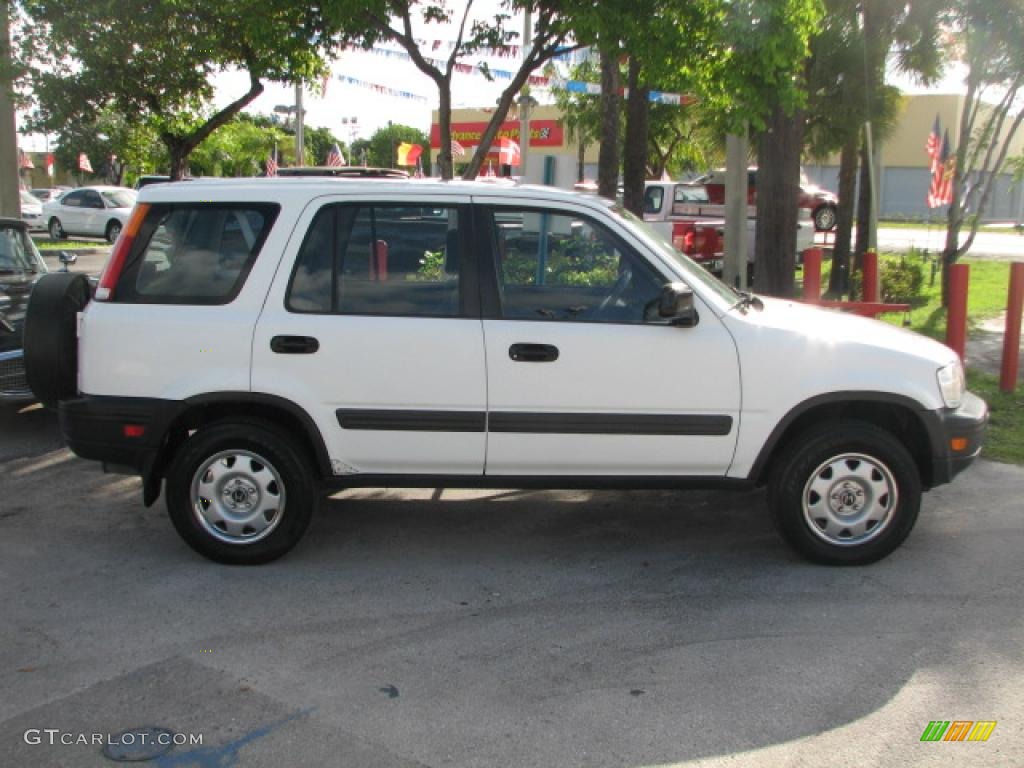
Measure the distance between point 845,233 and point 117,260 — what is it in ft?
43.7

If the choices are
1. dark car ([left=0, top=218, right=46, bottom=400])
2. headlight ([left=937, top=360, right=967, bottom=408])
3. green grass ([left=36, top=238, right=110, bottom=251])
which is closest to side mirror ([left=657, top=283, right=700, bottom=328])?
headlight ([left=937, top=360, right=967, bottom=408])

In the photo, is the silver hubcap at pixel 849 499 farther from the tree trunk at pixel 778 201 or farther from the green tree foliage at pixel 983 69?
the green tree foliage at pixel 983 69

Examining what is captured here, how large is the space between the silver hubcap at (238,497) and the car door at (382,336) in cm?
36

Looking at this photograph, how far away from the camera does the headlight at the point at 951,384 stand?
5074mm

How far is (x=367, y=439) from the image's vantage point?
5066 millimetres

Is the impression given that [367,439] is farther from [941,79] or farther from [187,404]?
[941,79]

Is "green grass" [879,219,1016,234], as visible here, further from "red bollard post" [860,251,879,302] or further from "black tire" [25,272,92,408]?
"black tire" [25,272,92,408]

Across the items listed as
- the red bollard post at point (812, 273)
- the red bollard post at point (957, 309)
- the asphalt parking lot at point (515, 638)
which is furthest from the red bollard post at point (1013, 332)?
the asphalt parking lot at point (515, 638)

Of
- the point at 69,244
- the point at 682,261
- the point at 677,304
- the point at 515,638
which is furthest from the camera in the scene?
the point at 69,244

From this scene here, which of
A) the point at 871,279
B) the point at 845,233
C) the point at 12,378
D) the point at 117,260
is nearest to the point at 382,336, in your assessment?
the point at 117,260

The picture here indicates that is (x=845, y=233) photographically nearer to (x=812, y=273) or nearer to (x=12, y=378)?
(x=812, y=273)

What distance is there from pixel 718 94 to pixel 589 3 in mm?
1820

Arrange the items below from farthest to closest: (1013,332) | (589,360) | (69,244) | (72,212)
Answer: (72,212) → (69,244) → (1013,332) → (589,360)

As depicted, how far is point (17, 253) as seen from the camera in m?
8.94
